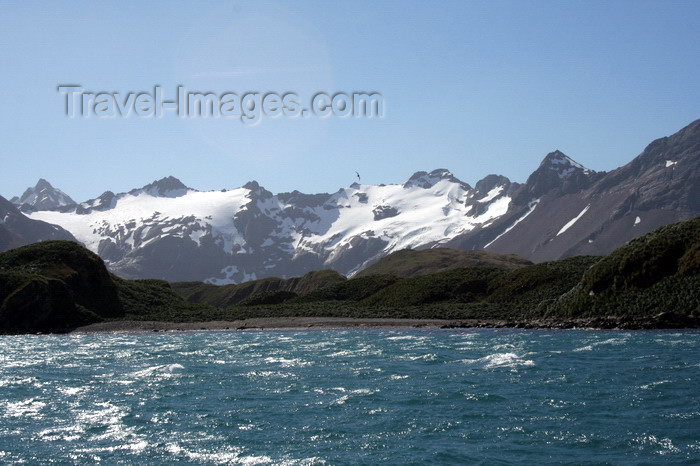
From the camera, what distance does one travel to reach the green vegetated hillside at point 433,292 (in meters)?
93.7

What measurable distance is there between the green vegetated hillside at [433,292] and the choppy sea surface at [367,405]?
25.6 metres

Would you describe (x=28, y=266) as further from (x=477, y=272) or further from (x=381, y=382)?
(x=381, y=382)

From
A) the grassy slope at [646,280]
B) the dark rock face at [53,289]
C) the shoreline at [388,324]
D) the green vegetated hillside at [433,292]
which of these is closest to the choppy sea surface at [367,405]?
the shoreline at [388,324]

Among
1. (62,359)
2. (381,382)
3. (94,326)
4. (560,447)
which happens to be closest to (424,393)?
(381,382)

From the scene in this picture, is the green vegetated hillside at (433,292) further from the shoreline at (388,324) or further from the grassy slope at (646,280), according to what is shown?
the shoreline at (388,324)

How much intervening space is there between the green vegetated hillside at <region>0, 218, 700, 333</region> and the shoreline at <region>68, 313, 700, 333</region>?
3245 millimetres

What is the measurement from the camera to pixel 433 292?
5586 inches

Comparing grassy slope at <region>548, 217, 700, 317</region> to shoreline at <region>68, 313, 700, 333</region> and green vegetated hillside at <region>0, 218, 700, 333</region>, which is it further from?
shoreline at <region>68, 313, 700, 333</region>

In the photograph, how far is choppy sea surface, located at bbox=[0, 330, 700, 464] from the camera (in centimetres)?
3027

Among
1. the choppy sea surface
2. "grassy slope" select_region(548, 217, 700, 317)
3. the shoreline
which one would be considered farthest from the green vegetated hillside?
the choppy sea surface

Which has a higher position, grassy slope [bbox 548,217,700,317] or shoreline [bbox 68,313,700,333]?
grassy slope [bbox 548,217,700,317]

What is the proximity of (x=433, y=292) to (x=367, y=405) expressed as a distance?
10339 cm

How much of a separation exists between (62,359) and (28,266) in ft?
234

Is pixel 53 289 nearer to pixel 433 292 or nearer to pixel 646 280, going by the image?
pixel 433 292
